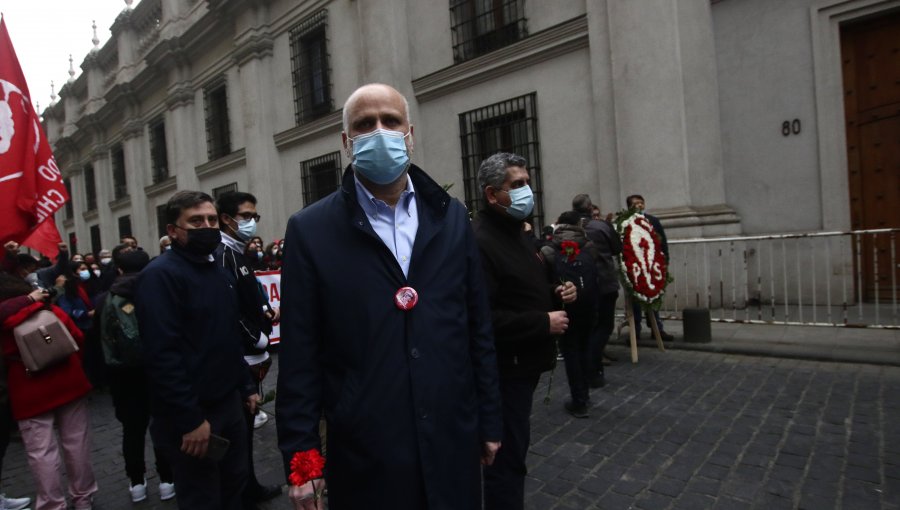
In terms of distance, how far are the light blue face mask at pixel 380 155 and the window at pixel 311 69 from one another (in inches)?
522

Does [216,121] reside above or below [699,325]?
above

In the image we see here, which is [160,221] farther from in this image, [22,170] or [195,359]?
[195,359]

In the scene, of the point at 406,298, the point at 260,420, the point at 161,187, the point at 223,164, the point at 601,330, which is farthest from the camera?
the point at 161,187

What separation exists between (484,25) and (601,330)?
306 inches

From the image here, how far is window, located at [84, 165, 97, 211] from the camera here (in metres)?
29.9

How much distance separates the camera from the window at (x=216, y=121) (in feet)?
60.4

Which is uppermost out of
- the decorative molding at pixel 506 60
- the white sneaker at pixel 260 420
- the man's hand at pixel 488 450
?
the decorative molding at pixel 506 60

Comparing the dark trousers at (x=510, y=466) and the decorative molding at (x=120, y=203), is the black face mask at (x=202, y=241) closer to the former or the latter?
the dark trousers at (x=510, y=466)

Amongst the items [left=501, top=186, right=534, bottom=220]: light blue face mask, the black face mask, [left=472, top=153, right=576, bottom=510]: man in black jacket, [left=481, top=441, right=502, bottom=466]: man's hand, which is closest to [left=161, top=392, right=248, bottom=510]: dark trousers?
the black face mask

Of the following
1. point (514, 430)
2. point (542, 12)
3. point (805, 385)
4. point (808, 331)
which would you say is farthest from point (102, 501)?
point (542, 12)

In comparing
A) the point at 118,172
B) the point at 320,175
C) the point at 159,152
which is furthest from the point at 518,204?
the point at 118,172

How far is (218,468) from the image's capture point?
2.81m

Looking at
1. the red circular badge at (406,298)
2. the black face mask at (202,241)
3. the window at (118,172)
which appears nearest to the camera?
the red circular badge at (406,298)

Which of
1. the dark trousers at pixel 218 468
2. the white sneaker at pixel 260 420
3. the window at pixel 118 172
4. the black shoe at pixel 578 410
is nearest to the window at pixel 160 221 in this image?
the window at pixel 118 172
